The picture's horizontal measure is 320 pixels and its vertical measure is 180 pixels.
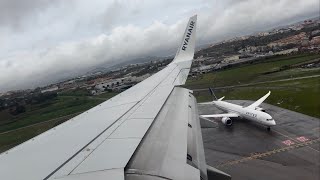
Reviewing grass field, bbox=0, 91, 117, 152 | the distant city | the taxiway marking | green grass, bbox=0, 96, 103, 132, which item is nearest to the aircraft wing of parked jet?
the distant city

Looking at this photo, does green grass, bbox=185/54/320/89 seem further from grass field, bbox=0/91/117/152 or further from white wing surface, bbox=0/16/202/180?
white wing surface, bbox=0/16/202/180

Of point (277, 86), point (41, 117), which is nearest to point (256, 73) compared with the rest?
point (277, 86)

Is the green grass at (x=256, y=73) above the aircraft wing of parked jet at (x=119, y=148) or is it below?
below

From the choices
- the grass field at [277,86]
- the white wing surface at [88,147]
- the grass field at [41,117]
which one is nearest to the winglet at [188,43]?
the white wing surface at [88,147]

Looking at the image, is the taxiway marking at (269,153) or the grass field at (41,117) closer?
the taxiway marking at (269,153)

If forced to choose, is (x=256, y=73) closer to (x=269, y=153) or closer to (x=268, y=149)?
(x=268, y=149)

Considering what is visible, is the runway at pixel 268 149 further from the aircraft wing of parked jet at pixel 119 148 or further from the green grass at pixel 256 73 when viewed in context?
the green grass at pixel 256 73
